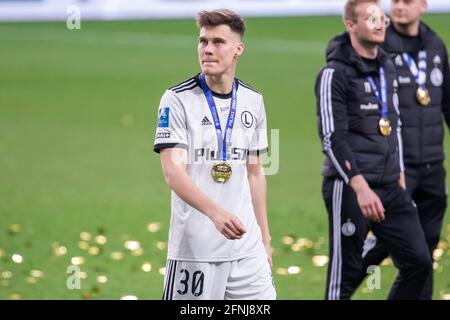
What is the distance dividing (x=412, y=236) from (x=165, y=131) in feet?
8.81

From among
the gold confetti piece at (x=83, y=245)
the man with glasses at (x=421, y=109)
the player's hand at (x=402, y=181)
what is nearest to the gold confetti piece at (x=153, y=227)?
the gold confetti piece at (x=83, y=245)

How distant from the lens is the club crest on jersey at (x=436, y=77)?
10.1m

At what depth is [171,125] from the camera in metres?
7.19

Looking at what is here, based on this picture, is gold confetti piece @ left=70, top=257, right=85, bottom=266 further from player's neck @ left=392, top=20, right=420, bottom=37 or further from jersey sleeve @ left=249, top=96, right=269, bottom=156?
jersey sleeve @ left=249, top=96, right=269, bottom=156

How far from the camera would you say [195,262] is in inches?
285

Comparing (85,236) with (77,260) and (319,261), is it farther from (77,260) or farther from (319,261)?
(319,261)

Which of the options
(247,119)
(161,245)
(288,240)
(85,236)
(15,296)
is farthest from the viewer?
(85,236)

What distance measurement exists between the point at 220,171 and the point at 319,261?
18.0 feet

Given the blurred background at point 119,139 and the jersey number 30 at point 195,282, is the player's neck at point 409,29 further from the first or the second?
the jersey number 30 at point 195,282

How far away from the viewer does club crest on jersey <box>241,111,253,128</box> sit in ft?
24.1

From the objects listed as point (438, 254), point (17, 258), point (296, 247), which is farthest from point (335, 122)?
point (17, 258)

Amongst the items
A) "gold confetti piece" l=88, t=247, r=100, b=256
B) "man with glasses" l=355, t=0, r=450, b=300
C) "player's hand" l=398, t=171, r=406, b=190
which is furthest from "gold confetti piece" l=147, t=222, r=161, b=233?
"player's hand" l=398, t=171, r=406, b=190
